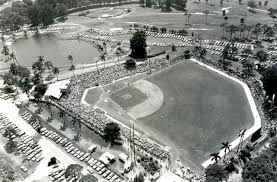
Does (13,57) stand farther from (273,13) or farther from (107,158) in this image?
(273,13)

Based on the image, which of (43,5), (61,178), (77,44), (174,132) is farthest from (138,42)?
(43,5)

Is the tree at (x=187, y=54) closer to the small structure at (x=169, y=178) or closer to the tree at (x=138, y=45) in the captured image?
the tree at (x=138, y=45)

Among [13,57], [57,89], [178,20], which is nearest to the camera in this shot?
[57,89]

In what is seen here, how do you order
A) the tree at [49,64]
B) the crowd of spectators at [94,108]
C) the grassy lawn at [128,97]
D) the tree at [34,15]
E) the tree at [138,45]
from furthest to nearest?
the tree at [34,15], the tree at [138,45], the tree at [49,64], the grassy lawn at [128,97], the crowd of spectators at [94,108]

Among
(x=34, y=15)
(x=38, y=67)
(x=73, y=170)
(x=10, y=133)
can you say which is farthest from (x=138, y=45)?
(x=34, y=15)

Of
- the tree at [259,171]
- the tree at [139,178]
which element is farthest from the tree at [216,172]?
the tree at [139,178]

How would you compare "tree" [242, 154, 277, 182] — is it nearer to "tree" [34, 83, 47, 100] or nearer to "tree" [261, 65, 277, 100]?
"tree" [261, 65, 277, 100]

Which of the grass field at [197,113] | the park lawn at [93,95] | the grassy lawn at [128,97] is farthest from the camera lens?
the park lawn at [93,95]
